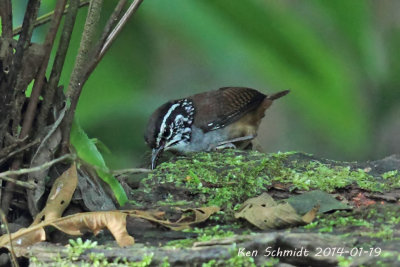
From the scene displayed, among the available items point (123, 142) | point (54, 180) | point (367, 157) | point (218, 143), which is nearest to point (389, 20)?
point (367, 157)

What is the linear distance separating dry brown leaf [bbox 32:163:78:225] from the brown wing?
2.37m

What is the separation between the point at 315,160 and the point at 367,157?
1.20m

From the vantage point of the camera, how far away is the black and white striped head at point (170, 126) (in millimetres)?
4152

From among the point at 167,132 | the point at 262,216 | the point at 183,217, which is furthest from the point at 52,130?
the point at 167,132

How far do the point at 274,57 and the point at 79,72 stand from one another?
157 cm

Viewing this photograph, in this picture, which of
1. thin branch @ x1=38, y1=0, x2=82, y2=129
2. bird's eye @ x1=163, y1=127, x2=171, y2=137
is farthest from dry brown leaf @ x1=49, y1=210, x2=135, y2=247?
bird's eye @ x1=163, y1=127, x2=171, y2=137

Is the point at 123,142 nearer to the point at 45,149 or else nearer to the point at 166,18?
the point at 166,18

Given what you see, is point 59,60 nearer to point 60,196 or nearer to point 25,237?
point 60,196

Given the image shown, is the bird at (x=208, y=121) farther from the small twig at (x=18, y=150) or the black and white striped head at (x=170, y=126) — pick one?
the small twig at (x=18, y=150)

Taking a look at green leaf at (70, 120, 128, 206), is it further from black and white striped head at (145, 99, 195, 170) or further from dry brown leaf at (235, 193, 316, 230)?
black and white striped head at (145, 99, 195, 170)

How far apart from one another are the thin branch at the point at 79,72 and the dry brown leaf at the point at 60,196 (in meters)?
0.11

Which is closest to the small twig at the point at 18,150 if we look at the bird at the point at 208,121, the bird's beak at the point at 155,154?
the bird's beak at the point at 155,154

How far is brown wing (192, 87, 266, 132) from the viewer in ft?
15.1

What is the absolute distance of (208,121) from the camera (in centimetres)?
459
